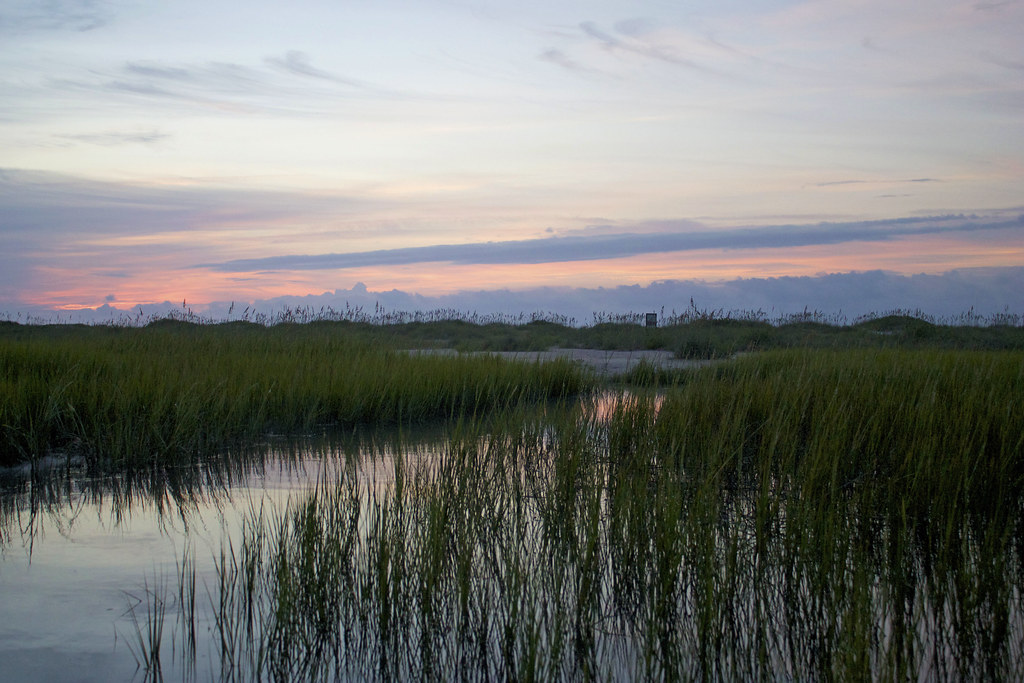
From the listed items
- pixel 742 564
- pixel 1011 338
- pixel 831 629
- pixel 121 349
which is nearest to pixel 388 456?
pixel 742 564

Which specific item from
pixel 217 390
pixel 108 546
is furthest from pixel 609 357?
pixel 108 546

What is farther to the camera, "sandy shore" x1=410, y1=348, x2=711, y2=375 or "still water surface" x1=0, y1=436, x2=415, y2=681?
"sandy shore" x1=410, y1=348, x2=711, y2=375

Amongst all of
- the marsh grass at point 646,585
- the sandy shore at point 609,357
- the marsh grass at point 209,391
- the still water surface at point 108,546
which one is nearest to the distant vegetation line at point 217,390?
the marsh grass at point 209,391

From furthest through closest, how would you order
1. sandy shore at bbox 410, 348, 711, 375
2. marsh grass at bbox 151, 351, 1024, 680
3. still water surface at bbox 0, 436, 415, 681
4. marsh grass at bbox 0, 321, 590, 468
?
1. sandy shore at bbox 410, 348, 711, 375
2. marsh grass at bbox 0, 321, 590, 468
3. still water surface at bbox 0, 436, 415, 681
4. marsh grass at bbox 151, 351, 1024, 680

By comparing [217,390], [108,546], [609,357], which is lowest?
[108,546]

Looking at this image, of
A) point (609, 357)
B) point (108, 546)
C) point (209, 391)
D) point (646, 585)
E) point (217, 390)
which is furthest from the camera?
point (609, 357)

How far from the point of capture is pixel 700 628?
2.23 m

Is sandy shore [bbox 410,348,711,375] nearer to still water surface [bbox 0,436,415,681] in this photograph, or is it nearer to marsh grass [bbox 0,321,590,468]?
marsh grass [bbox 0,321,590,468]

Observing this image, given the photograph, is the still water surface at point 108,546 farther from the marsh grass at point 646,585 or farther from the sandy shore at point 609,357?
the sandy shore at point 609,357

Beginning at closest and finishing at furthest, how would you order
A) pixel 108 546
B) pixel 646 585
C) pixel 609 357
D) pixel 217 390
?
pixel 646 585 < pixel 108 546 < pixel 217 390 < pixel 609 357

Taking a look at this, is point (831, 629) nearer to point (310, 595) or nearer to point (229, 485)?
point (310, 595)

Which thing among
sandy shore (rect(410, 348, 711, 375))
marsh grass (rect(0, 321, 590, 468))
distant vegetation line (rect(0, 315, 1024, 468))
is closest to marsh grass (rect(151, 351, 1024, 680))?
distant vegetation line (rect(0, 315, 1024, 468))

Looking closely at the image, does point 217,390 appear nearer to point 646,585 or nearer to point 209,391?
point 209,391

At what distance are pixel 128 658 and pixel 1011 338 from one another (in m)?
17.2
